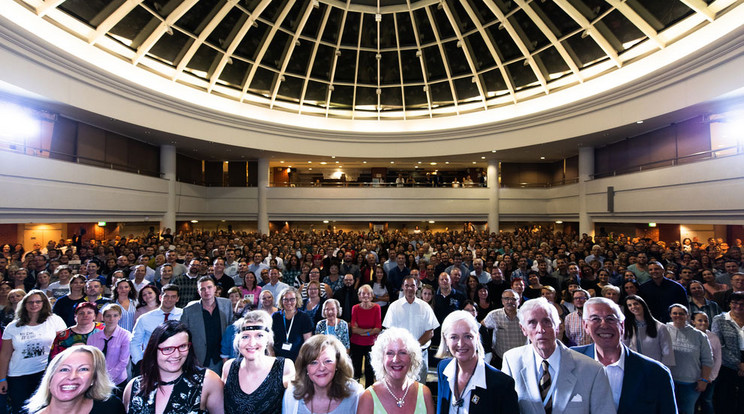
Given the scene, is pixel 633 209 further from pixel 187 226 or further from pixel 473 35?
pixel 187 226

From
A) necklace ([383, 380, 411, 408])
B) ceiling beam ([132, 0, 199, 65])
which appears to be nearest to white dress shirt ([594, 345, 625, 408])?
necklace ([383, 380, 411, 408])

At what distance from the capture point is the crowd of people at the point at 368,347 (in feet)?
7.32

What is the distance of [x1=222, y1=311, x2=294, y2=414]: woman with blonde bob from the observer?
249 centimetres

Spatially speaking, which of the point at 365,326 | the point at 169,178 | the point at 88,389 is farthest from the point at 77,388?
the point at 169,178

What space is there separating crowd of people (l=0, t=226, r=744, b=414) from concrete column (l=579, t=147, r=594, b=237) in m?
10.9

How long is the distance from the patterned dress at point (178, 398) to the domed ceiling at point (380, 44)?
46.5 feet

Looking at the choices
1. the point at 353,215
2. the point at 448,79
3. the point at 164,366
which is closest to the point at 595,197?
the point at 448,79

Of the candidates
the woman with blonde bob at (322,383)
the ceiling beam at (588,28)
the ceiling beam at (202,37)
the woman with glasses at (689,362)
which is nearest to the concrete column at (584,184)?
the ceiling beam at (588,28)

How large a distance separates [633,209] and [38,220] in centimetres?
2212

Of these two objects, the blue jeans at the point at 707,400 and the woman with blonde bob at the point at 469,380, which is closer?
the woman with blonde bob at the point at 469,380

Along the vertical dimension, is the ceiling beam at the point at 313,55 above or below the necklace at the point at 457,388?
above

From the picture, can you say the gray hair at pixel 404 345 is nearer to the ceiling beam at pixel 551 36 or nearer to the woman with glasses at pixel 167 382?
the woman with glasses at pixel 167 382

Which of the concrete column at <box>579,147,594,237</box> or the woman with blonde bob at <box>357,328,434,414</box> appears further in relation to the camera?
the concrete column at <box>579,147,594,237</box>

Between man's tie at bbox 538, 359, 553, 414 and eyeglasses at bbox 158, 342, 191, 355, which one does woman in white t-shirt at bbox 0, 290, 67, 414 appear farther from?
man's tie at bbox 538, 359, 553, 414
